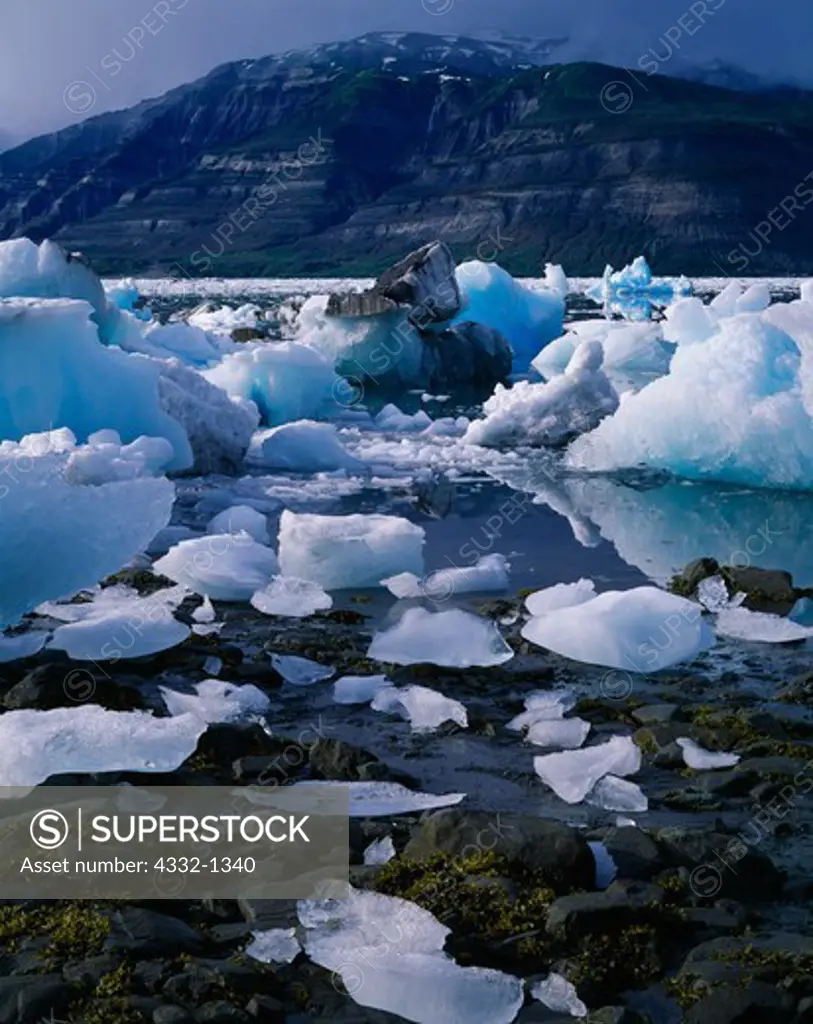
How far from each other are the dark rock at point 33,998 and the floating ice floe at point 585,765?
6.67ft

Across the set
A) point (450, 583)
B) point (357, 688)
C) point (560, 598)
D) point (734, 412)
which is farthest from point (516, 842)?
point (734, 412)

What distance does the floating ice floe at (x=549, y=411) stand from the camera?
14508mm

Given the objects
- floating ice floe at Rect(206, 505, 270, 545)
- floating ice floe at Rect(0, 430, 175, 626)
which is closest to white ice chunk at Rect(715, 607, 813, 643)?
floating ice floe at Rect(0, 430, 175, 626)

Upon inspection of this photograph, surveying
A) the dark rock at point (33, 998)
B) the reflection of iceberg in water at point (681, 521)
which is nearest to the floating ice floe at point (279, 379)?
the reflection of iceberg in water at point (681, 521)

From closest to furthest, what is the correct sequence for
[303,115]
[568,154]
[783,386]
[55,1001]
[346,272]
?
[55,1001]
[783,386]
[346,272]
[568,154]
[303,115]

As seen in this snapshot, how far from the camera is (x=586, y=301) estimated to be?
181 ft

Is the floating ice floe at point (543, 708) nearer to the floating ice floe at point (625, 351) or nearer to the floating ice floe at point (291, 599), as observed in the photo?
the floating ice floe at point (291, 599)

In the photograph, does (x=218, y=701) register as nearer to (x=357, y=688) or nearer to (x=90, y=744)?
(x=357, y=688)

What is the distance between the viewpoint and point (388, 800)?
14.4 ft

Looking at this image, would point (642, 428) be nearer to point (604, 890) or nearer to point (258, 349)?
point (258, 349)

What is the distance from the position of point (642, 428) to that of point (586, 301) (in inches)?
1755

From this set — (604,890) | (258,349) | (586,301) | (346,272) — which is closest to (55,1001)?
(604,890)

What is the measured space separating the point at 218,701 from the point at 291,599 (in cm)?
191

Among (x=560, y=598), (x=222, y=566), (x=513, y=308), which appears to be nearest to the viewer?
(x=560, y=598)
